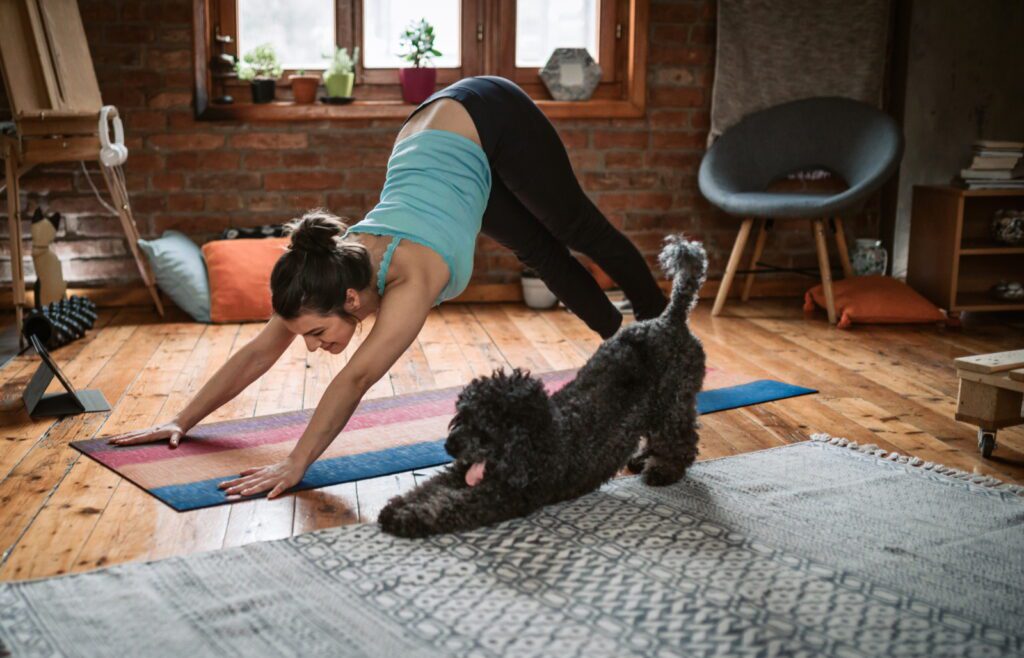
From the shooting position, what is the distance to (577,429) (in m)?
2.00


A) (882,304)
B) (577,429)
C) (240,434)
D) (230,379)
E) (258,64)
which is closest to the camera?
(577,429)

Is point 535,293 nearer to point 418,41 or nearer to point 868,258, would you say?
point 418,41

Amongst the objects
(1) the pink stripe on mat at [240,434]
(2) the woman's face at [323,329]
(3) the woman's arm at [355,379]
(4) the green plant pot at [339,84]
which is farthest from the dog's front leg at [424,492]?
(4) the green plant pot at [339,84]

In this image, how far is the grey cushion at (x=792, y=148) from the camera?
4137mm

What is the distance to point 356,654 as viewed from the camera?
1.47 metres

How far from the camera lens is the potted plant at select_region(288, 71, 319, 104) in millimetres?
4414

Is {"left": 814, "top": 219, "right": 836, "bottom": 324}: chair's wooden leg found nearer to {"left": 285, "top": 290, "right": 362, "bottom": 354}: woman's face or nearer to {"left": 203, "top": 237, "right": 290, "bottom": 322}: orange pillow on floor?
{"left": 203, "top": 237, "right": 290, "bottom": 322}: orange pillow on floor

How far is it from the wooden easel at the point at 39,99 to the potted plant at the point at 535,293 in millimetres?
1755

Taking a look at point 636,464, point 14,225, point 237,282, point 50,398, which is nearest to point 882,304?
point 636,464

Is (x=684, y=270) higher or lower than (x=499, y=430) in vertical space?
higher

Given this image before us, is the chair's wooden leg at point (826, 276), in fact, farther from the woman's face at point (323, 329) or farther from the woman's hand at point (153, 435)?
the woman's hand at point (153, 435)

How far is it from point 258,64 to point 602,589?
336 centimetres

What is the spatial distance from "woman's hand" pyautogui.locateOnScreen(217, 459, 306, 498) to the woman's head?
0.29 meters

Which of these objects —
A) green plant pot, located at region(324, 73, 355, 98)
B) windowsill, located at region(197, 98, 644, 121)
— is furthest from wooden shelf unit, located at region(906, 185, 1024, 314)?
green plant pot, located at region(324, 73, 355, 98)
